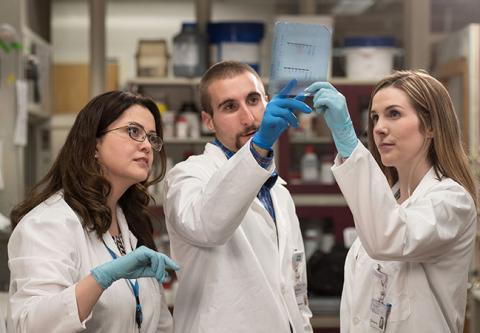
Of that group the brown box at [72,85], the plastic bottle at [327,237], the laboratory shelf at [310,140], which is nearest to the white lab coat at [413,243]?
the plastic bottle at [327,237]

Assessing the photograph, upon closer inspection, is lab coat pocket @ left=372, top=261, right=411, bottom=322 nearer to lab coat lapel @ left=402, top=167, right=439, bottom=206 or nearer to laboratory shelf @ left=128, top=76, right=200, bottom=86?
lab coat lapel @ left=402, top=167, right=439, bottom=206

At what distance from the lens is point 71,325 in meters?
1.87

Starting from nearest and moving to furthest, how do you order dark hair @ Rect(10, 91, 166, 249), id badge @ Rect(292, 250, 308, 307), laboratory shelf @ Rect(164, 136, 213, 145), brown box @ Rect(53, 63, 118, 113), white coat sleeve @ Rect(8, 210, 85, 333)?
white coat sleeve @ Rect(8, 210, 85, 333), dark hair @ Rect(10, 91, 166, 249), id badge @ Rect(292, 250, 308, 307), laboratory shelf @ Rect(164, 136, 213, 145), brown box @ Rect(53, 63, 118, 113)

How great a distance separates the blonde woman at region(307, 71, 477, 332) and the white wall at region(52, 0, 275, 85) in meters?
5.20

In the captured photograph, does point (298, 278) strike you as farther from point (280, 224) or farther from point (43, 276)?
point (43, 276)

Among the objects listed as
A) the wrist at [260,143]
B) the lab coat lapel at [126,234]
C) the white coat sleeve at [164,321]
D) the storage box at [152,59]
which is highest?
the storage box at [152,59]

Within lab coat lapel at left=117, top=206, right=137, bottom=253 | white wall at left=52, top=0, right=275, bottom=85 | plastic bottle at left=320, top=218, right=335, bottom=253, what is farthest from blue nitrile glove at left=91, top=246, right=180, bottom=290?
white wall at left=52, top=0, right=275, bottom=85

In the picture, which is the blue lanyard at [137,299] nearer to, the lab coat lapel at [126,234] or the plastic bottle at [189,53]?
the lab coat lapel at [126,234]

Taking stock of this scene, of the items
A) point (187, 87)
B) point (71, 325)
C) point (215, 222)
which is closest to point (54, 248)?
point (71, 325)

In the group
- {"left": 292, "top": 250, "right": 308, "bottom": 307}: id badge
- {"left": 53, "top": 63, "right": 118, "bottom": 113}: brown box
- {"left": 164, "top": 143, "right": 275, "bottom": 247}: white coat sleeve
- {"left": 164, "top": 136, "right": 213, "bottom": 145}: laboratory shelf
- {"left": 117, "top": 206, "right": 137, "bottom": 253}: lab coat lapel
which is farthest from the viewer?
{"left": 53, "top": 63, "right": 118, "bottom": 113}: brown box

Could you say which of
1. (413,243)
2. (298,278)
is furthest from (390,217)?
(298,278)

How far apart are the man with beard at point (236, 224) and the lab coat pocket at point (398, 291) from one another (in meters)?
0.33

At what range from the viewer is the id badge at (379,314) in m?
2.05

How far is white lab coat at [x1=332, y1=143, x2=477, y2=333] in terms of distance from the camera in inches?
75.7
